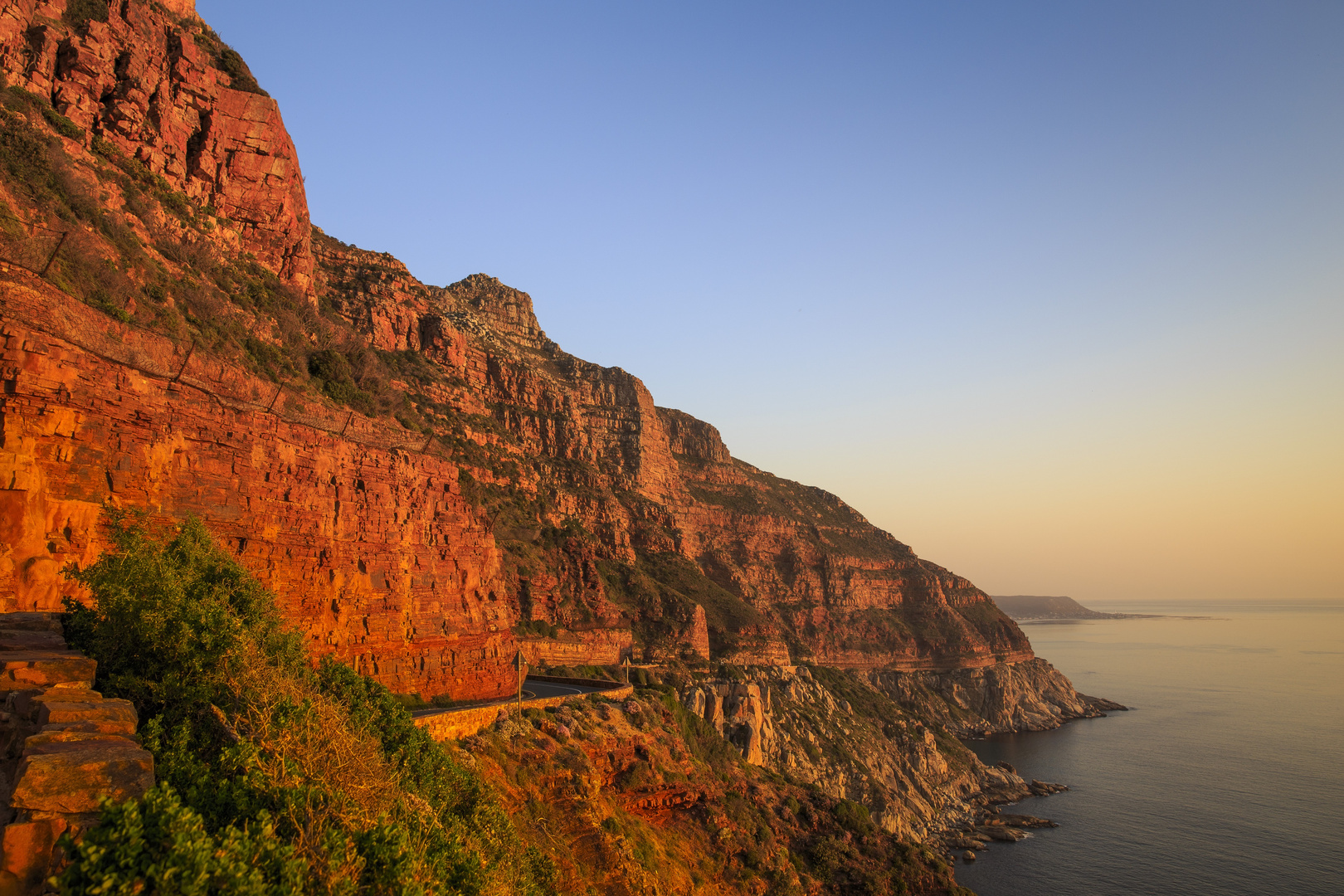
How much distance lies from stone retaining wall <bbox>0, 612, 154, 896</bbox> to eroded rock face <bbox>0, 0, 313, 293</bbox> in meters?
23.6

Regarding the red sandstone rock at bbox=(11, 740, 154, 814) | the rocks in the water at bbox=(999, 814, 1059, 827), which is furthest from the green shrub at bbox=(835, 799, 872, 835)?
the red sandstone rock at bbox=(11, 740, 154, 814)

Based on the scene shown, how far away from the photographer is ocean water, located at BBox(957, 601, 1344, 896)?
47.5 meters

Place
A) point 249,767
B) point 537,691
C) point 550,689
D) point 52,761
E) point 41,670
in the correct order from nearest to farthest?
point 52,761 < point 249,767 < point 41,670 < point 537,691 < point 550,689

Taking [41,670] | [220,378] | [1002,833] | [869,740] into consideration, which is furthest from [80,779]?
[869,740]

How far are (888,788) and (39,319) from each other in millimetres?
68447

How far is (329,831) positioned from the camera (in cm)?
838

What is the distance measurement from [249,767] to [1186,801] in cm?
7820

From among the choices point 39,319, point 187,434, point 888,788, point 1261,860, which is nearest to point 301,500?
point 187,434

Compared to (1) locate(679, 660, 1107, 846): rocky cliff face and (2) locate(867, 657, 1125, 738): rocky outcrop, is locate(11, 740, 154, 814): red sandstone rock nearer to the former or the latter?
(1) locate(679, 660, 1107, 846): rocky cliff face

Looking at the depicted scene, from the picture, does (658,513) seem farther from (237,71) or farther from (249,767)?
(249,767)

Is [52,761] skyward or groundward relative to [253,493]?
groundward

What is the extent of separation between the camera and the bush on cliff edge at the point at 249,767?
645 centimetres

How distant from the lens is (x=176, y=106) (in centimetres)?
2906

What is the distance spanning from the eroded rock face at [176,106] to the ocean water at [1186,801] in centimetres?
5923
